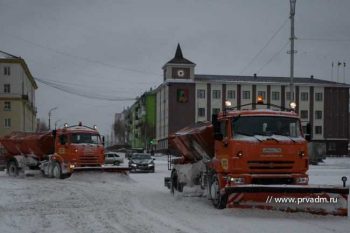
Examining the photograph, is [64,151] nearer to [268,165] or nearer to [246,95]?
[268,165]

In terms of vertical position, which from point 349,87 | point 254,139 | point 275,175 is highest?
point 349,87

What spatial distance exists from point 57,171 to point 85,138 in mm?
2345

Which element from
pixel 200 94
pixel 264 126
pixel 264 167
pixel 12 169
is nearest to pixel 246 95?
pixel 200 94

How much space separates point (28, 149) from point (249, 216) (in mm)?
23139

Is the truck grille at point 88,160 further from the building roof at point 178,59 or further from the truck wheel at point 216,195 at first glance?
the building roof at point 178,59

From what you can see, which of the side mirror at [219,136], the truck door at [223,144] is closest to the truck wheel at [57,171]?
the truck door at [223,144]

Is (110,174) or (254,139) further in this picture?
(110,174)

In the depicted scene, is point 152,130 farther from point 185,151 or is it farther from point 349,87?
point 185,151

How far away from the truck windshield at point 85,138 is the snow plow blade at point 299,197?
16876 millimetres

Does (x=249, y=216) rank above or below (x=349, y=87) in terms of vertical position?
below

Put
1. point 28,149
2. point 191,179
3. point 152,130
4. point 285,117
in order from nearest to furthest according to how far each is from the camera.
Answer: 1. point 285,117
2. point 191,179
3. point 28,149
4. point 152,130

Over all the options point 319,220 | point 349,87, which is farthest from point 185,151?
point 349,87

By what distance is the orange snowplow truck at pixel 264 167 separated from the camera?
47.4 ft

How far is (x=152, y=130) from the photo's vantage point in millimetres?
121188
